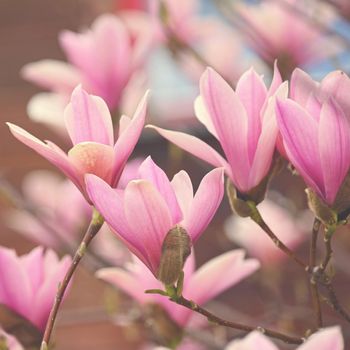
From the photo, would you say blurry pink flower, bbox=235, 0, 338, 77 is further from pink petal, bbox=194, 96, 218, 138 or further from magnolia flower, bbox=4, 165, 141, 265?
pink petal, bbox=194, 96, 218, 138

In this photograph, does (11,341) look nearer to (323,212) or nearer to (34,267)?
(34,267)

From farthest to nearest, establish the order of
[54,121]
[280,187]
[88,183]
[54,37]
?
[54,37], [280,187], [54,121], [88,183]

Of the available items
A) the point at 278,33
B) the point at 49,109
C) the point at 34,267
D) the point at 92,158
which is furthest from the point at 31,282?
the point at 278,33

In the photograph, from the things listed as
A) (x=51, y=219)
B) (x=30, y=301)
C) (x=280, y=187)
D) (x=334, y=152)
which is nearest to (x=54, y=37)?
(x=280, y=187)

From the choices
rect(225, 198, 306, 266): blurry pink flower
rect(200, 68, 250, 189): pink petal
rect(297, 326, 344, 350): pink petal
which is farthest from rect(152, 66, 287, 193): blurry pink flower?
rect(225, 198, 306, 266): blurry pink flower

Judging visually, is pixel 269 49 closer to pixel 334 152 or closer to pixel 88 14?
pixel 334 152

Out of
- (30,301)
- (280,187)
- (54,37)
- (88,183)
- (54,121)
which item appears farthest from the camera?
(54,37)

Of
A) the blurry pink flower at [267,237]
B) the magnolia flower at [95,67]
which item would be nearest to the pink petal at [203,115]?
the magnolia flower at [95,67]
